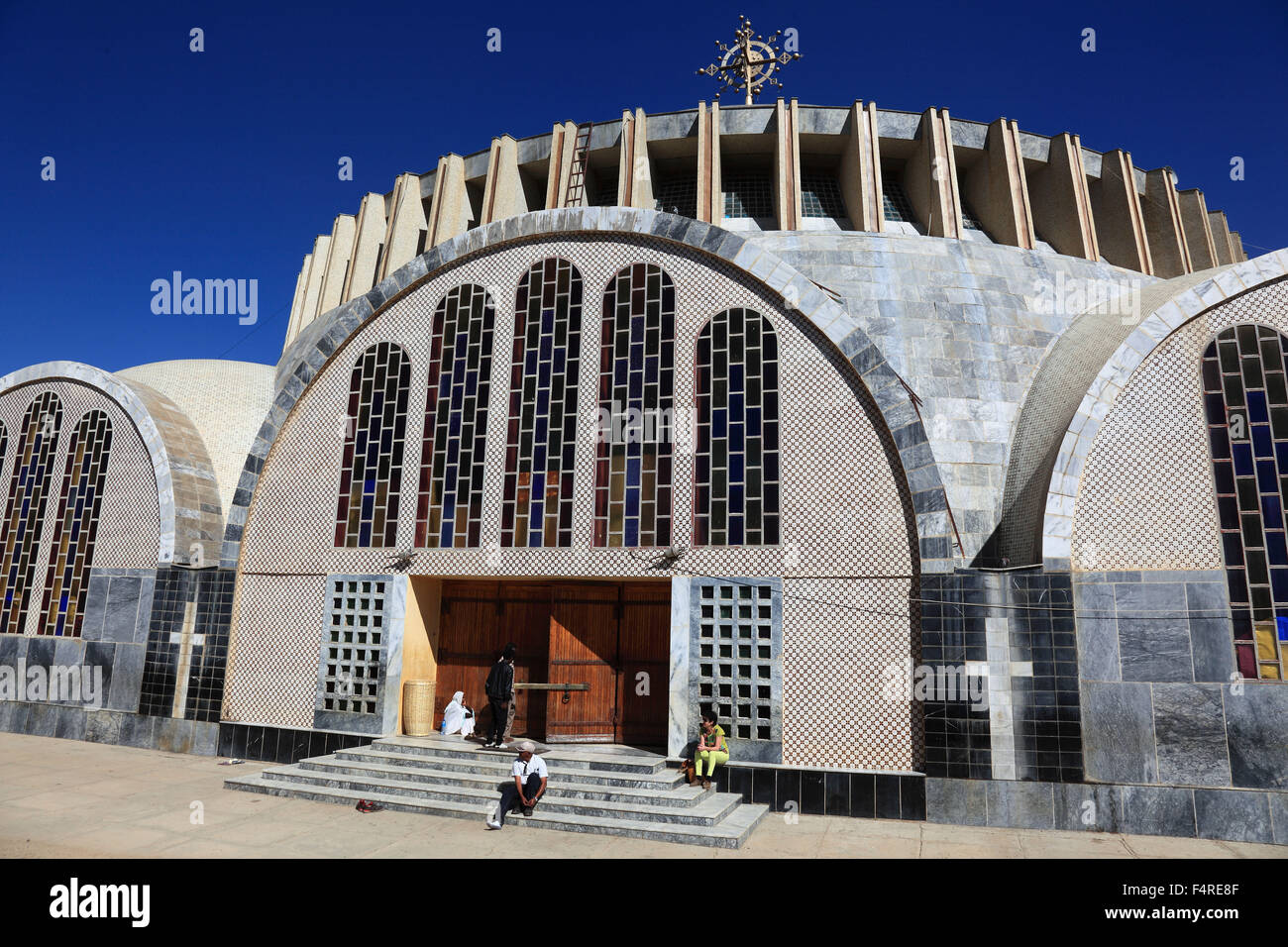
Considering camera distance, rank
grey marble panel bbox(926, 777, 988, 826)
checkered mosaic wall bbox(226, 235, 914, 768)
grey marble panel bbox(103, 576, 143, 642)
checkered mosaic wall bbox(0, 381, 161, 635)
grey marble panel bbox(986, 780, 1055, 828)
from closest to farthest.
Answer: grey marble panel bbox(986, 780, 1055, 828)
grey marble panel bbox(926, 777, 988, 826)
checkered mosaic wall bbox(226, 235, 914, 768)
grey marble panel bbox(103, 576, 143, 642)
checkered mosaic wall bbox(0, 381, 161, 635)

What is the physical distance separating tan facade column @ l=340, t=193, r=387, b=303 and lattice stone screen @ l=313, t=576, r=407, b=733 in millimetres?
10141

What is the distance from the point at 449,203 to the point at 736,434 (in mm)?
10782

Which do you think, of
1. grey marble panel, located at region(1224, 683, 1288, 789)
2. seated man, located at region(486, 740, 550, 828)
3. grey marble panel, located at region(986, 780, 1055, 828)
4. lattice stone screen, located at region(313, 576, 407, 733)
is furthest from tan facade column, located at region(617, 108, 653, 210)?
grey marble panel, located at region(1224, 683, 1288, 789)

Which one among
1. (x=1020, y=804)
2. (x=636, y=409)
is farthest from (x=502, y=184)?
(x=1020, y=804)

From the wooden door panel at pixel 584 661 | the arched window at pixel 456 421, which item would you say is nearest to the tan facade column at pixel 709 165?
the arched window at pixel 456 421

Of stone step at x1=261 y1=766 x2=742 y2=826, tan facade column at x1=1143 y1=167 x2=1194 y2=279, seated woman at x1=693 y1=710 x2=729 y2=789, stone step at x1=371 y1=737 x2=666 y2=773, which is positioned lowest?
stone step at x1=261 y1=766 x2=742 y2=826

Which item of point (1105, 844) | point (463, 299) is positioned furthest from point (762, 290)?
point (1105, 844)

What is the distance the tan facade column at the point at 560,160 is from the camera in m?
16.9

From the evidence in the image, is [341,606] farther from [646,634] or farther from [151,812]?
[646,634]

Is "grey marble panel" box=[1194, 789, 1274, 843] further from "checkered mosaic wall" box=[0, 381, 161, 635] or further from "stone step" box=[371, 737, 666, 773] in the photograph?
"checkered mosaic wall" box=[0, 381, 161, 635]

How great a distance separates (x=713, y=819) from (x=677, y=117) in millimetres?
13906

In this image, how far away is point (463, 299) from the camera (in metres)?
13.2

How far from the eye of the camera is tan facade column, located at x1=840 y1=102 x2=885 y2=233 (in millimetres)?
15484

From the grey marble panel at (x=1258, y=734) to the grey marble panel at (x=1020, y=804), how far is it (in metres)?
2.09
